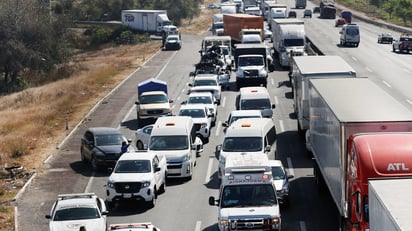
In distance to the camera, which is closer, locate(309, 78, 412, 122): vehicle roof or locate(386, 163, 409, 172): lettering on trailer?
locate(386, 163, 409, 172): lettering on trailer

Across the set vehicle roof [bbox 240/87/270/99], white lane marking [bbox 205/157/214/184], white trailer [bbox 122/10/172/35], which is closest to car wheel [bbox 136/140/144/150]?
white lane marking [bbox 205/157/214/184]

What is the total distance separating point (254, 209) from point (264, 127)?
33.5 feet

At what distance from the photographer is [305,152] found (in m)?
37.3

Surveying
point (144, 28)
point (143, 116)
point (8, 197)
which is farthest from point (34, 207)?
point (144, 28)

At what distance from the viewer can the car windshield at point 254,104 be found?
139ft

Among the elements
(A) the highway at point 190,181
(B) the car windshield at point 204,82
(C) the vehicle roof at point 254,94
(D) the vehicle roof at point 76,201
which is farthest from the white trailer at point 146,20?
(D) the vehicle roof at point 76,201

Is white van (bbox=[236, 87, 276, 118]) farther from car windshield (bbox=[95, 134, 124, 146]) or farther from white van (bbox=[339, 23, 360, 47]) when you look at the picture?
white van (bbox=[339, 23, 360, 47])

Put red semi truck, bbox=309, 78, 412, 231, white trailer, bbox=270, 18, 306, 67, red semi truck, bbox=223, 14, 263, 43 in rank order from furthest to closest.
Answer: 1. red semi truck, bbox=223, 14, 263, 43
2. white trailer, bbox=270, 18, 306, 67
3. red semi truck, bbox=309, 78, 412, 231

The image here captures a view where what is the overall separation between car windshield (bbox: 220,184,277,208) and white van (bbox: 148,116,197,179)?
8.73 metres

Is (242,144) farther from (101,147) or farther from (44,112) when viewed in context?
(44,112)

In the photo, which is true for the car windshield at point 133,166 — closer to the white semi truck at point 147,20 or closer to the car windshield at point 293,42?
the car windshield at point 293,42

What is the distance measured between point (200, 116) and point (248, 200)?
1782cm

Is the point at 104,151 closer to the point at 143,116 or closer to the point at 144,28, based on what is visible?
the point at 143,116

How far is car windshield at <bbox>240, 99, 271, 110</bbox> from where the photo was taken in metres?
42.3
